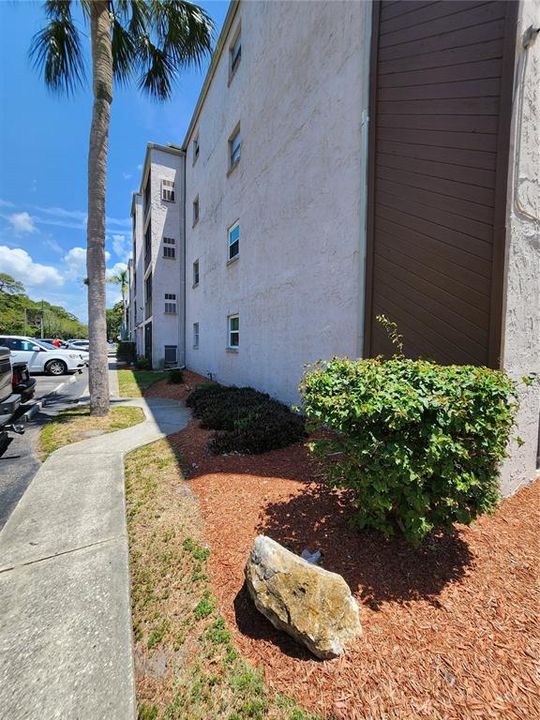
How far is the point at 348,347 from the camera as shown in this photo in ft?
17.0

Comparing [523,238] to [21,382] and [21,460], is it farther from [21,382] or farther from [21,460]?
[21,382]

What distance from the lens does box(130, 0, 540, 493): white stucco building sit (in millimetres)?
3486

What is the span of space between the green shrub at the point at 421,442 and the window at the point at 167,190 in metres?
20.2

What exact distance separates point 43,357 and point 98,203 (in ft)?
38.0

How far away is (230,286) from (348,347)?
6.56 metres

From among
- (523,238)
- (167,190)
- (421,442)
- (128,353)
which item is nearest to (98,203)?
(523,238)

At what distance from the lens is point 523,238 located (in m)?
3.54

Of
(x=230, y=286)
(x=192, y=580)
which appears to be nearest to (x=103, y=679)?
(x=192, y=580)

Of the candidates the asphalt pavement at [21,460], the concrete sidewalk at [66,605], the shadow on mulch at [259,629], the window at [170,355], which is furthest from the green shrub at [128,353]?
the shadow on mulch at [259,629]

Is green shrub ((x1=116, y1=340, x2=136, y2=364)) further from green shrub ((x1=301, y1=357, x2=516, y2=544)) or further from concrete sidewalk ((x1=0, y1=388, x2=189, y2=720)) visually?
green shrub ((x1=301, y1=357, x2=516, y2=544))

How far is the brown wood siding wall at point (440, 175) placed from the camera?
11.4 feet

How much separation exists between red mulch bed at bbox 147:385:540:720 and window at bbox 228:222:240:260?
855 cm

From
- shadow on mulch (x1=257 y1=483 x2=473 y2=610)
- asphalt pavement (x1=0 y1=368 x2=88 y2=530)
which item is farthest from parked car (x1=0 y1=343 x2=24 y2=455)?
shadow on mulch (x1=257 y1=483 x2=473 y2=610)

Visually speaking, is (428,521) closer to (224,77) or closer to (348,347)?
(348,347)
